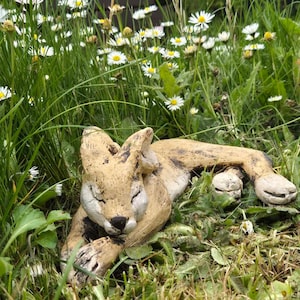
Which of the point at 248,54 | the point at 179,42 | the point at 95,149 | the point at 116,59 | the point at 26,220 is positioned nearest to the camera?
the point at 26,220

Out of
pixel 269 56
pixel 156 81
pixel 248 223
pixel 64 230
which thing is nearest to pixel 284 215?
pixel 248 223

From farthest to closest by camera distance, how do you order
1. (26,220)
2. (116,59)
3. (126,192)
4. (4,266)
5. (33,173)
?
1. (116,59)
2. (33,173)
3. (126,192)
4. (26,220)
5. (4,266)

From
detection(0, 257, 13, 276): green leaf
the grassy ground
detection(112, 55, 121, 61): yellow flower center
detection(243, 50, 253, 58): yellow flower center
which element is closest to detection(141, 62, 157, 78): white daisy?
the grassy ground

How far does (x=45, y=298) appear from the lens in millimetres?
1987

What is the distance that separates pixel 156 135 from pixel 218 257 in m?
0.83

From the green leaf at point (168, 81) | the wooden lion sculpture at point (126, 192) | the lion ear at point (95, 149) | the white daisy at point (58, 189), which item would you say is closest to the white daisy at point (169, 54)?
the green leaf at point (168, 81)

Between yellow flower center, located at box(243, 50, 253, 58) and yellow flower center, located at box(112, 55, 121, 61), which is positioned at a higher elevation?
yellow flower center, located at box(112, 55, 121, 61)

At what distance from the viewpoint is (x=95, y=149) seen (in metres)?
2.26

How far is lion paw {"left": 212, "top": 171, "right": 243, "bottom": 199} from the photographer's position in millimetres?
2463

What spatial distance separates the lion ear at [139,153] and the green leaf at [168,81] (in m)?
0.55

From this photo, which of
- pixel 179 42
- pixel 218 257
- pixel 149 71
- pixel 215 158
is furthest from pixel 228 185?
pixel 179 42

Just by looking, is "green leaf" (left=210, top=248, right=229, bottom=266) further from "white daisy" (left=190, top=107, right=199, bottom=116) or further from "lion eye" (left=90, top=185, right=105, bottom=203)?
"white daisy" (left=190, top=107, right=199, bottom=116)

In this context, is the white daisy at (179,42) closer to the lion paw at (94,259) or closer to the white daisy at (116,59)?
the white daisy at (116,59)

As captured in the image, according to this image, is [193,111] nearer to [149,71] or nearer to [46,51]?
[149,71]
